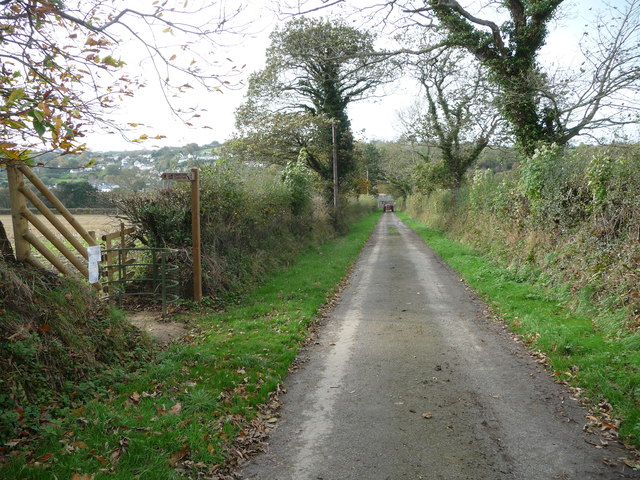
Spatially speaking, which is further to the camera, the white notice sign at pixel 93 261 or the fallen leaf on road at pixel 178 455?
the white notice sign at pixel 93 261

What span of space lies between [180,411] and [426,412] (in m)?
2.72

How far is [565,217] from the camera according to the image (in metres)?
11.3

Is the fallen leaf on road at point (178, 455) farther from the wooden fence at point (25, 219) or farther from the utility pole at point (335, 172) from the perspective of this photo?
the utility pole at point (335, 172)

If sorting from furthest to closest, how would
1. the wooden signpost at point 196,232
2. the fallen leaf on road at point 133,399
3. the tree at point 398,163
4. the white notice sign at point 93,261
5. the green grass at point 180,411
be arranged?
the tree at point 398,163, the wooden signpost at point 196,232, the white notice sign at point 93,261, the fallen leaf on road at point 133,399, the green grass at point 180,411

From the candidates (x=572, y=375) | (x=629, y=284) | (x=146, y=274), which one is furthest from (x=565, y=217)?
(x=146, y=274)

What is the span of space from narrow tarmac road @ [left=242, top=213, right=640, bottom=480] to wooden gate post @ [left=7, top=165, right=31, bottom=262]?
13.1 feet

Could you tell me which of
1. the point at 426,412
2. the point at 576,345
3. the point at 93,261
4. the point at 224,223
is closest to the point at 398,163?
the point at 224,223

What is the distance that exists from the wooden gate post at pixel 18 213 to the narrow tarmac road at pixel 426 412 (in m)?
3.99

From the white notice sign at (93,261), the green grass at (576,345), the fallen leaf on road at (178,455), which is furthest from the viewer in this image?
the white notice sign at (93,261)

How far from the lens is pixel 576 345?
261 inches

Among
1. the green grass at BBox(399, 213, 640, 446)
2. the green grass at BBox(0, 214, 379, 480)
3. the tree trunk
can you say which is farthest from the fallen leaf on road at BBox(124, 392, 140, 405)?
the green grass at BBox(399, 213, 640, 446)

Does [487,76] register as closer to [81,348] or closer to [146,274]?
[146,274]

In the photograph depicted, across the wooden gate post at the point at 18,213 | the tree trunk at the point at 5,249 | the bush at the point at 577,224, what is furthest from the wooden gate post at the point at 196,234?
the bush at the point at 577,224

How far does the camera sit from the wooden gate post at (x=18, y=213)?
19.4 feet
